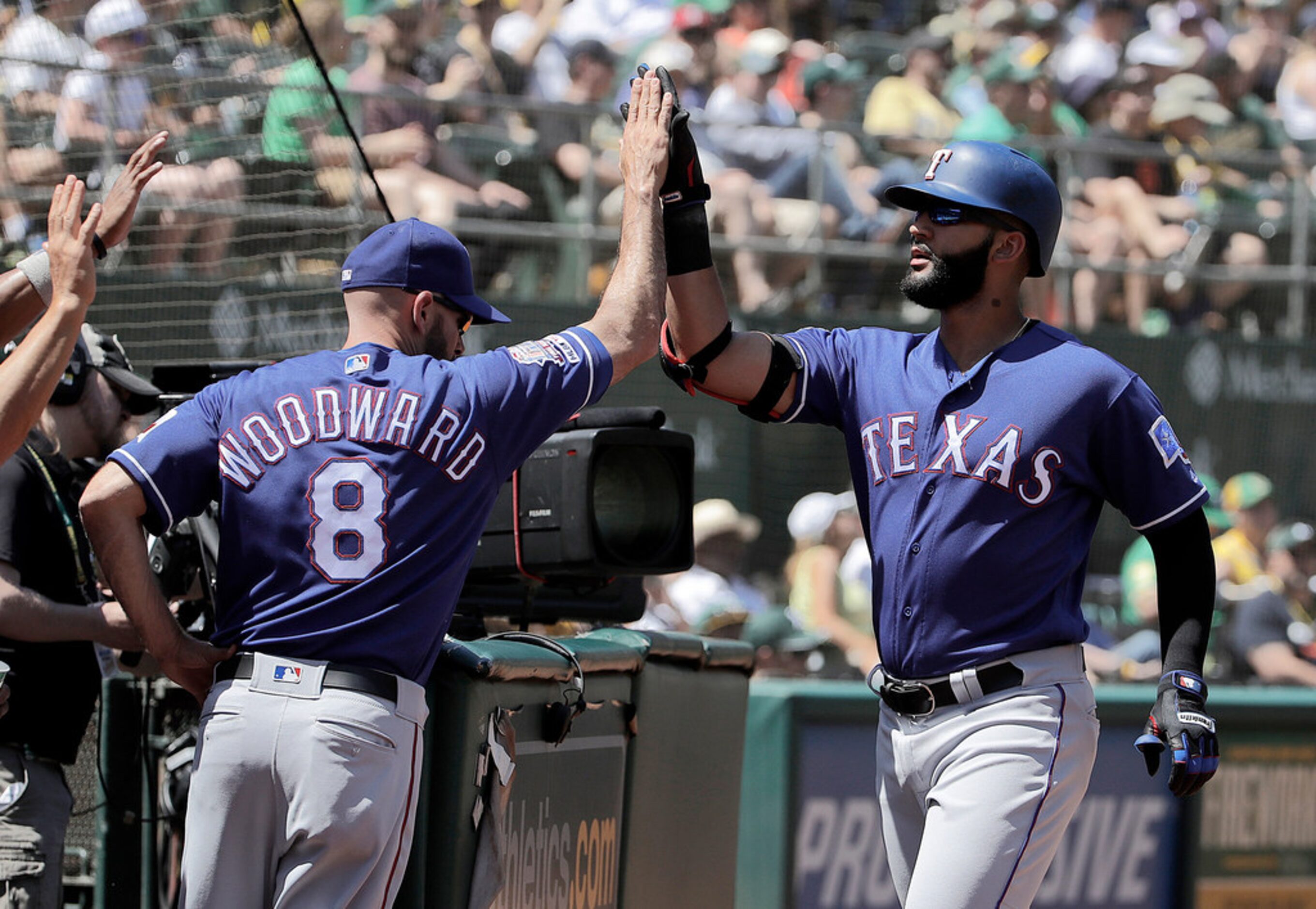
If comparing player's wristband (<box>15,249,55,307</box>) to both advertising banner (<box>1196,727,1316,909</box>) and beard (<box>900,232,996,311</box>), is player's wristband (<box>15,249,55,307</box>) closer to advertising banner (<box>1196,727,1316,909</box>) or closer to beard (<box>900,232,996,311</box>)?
beard (<box>900,232,996,311</box>)

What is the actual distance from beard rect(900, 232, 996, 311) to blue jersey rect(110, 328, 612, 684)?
96 cm

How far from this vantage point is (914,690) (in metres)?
3.63

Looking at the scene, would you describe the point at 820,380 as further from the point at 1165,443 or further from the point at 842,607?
the point at 842,607

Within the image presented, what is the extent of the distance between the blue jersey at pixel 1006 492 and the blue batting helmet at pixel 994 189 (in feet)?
0.84

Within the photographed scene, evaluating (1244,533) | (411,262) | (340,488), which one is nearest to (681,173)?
(411,262)

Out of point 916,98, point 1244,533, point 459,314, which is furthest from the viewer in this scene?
point 916,98

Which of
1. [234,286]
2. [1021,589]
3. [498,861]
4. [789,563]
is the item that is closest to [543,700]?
[498,861]

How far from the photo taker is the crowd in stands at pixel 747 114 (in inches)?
287

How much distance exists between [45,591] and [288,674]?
3.57 ft

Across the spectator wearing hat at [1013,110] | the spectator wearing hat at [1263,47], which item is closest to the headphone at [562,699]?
the spectator wearing hat at [1013,110]

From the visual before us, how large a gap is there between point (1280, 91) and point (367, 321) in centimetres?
1027

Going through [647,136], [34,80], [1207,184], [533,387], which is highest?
[1207,184]

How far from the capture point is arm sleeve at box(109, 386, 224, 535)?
3.37m

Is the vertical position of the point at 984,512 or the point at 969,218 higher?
the point at 969,218
